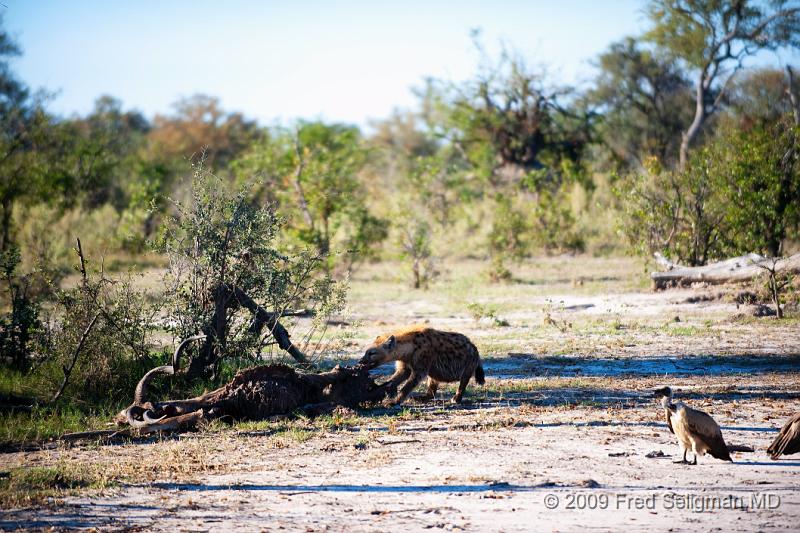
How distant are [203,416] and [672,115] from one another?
1296 inches

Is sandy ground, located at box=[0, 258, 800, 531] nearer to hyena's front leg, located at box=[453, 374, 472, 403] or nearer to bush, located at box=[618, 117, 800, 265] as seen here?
hyena's front leg, located at box=[453, 374, 472, 403]

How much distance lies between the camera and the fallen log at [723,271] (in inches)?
531

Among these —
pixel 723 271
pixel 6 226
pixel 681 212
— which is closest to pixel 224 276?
pixel 723 271

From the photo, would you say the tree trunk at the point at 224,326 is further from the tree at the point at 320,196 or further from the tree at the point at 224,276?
the tree at the point at 320,196

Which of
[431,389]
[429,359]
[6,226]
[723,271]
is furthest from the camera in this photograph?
[6,226]

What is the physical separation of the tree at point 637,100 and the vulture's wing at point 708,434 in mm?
30286

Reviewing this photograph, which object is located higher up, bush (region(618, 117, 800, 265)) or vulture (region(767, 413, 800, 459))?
bush (region(618, 117, 800, 265))

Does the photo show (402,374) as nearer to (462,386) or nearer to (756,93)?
(462,386)

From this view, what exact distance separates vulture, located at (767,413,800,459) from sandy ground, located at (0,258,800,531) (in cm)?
11

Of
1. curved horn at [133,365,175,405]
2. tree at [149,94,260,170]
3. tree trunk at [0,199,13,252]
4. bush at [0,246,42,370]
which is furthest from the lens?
tree at [149,94,260,170]

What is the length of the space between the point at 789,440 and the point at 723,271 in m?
9.39

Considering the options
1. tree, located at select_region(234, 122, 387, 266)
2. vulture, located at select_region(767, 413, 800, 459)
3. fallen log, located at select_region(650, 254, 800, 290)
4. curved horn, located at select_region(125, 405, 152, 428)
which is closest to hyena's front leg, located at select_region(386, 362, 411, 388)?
curved horn, located at select_region(125, 405, 152, 428)

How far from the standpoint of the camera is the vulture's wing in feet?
18.7

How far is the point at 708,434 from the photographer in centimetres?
570
